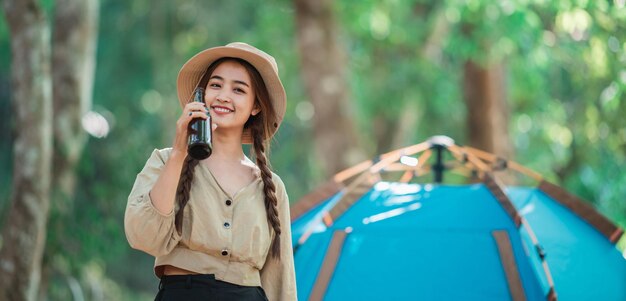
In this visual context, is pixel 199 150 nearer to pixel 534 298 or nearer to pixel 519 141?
pixel 534 298

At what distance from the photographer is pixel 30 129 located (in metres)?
5.61

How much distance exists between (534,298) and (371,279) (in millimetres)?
692

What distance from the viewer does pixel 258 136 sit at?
2979 millimetres

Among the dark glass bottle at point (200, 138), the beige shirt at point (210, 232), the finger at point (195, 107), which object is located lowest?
the beige shirt at point (210, 232)

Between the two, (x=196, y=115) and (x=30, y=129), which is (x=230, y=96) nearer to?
(x=196, y=115)

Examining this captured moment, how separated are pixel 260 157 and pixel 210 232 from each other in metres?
0.31

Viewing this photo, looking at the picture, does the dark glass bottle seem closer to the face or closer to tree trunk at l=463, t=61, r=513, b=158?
the face

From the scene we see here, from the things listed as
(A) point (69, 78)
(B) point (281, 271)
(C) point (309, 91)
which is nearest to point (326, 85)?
(C) point (309, 91)

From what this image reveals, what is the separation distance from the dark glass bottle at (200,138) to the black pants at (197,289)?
0.38 meters

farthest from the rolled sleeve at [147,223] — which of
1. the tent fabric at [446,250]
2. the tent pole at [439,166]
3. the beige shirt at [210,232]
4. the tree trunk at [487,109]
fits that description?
the tree trunk at [487,109]

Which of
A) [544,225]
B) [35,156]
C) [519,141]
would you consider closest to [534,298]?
[544,225]

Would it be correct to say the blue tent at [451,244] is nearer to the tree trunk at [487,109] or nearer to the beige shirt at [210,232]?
the beige shirt at [210,232]

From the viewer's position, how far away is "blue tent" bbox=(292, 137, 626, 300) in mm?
4349

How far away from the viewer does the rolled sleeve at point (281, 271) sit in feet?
9.33
